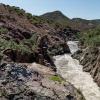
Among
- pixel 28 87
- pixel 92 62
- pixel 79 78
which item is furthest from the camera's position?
pixel 92 62

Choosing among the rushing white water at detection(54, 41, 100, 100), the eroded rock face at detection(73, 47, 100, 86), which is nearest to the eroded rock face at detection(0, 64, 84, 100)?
the rushing white water at detection(54, 41, 100, 100)

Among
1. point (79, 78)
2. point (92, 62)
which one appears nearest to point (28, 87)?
point (79, 78)

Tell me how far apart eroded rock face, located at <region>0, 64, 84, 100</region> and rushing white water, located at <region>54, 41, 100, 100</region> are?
12.0m

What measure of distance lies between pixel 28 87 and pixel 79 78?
24566 millimetres

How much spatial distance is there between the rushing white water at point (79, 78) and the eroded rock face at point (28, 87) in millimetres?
11969

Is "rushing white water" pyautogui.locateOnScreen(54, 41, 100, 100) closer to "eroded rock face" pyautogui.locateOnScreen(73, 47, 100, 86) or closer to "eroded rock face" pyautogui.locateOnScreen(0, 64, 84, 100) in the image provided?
"eroded rock face" pyautogui.locateOnScreen(73, 47, 100, 86)

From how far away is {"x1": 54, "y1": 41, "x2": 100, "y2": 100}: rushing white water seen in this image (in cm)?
3503

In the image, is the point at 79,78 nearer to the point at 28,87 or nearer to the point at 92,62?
the point at 92,62

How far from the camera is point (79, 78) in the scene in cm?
4375

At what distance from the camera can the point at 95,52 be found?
5516 cm

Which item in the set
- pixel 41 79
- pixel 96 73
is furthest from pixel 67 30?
pixel 41 79

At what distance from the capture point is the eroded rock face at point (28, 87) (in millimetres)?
19203

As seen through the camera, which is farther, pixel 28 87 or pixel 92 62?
pixel 92 62

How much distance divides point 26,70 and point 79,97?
5.23 meters
